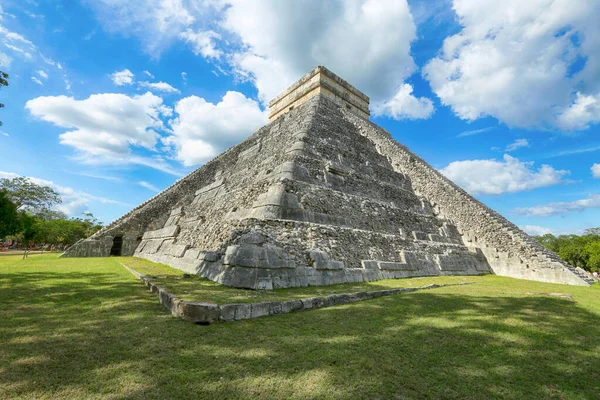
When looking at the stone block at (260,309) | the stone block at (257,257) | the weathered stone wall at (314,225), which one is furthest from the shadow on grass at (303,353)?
the weathered stone wall at (314,225)

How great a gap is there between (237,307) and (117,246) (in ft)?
55.2

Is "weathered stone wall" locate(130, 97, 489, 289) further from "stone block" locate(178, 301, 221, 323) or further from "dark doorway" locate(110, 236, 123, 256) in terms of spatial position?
"stone block" locate(178, 301, 221, 323)

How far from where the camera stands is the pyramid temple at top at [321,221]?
7.77 meters

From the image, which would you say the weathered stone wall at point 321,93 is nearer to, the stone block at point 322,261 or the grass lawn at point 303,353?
the stone block at point 322,261

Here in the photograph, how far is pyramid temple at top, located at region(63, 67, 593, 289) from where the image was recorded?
7.77 metres

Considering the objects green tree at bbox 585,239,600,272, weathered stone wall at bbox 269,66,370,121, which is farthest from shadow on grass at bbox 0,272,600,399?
green tree at bbox 585,239,600,272

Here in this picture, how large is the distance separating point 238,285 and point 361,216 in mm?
5851

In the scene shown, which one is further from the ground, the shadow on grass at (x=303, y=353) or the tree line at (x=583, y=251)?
the tree line at (x=583, y=251)

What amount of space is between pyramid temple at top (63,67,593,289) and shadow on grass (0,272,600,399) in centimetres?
272

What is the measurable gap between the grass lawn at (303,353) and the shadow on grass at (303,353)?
0.01m

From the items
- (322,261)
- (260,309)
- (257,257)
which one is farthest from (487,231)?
(260,309)

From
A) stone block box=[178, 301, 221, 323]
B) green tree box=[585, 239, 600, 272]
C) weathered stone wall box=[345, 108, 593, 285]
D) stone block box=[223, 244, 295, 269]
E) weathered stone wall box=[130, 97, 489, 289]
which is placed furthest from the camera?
green tree box=[585, 239, 600, 272]

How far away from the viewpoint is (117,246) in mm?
17688

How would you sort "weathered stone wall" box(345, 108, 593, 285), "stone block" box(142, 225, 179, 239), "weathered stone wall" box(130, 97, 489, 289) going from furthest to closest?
"stone block" box(142, 225, 179, 239), "weathered stone wall" box(345, 108, 593, 285), "weathered stone wall" box(130, 97, 489, 289)
